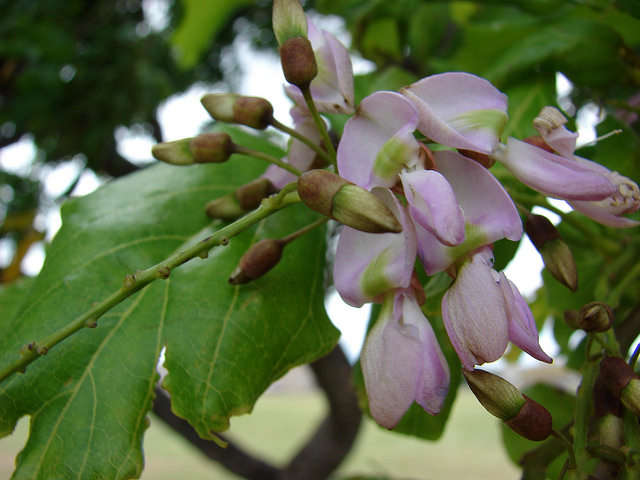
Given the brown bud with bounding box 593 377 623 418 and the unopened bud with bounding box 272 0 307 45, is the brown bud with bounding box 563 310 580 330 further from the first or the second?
the unopened bud with bounding box 272 0 307 45

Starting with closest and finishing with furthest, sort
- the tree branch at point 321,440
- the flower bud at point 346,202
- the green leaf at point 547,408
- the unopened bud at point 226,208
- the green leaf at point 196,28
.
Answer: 1. the flower bud at point 346,202
2. the unopened bud at point 226,208
3. the green leaf at point 547,408
4. the tree branch at point 321,440
5. the green leaf at point 196,28

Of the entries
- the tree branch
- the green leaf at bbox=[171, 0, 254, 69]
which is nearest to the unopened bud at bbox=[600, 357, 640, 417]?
the tree branch

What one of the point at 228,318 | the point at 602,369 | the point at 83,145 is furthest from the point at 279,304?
the point at 83,145

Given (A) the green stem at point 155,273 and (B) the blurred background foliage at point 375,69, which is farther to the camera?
(B) the blurred background foliage at point 375,69

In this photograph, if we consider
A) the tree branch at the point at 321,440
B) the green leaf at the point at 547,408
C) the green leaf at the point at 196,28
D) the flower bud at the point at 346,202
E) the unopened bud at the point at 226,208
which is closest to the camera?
the flower bud at the point at 346,202

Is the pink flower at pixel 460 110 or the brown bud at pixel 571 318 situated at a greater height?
the pink flower at pixel 460 110

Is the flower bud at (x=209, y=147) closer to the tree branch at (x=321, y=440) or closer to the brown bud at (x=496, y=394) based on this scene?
the brown bud at (x=496, y=394)

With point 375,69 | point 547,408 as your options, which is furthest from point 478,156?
point 375,69

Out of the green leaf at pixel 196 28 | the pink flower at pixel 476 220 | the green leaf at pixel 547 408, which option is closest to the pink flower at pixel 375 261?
the pink flower at pixel 476 220
